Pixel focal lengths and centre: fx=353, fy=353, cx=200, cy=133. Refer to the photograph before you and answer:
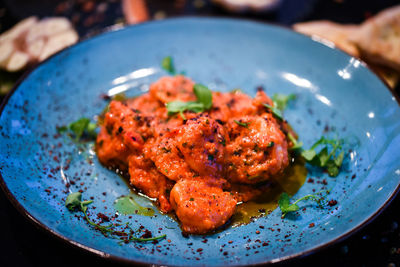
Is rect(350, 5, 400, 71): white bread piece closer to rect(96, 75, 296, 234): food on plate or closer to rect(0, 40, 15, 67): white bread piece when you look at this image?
rect(96, 75, 296, 234): food on plate

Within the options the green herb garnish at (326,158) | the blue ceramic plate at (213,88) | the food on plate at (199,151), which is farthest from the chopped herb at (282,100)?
the green herb garnish at (326,158)

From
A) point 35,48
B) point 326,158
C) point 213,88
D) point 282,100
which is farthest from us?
point 35,48

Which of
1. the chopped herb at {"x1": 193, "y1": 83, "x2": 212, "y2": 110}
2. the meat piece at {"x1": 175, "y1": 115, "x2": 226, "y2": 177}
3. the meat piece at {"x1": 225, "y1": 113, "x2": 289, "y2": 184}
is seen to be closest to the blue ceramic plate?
the meat piece at {"x1": 225, "y1": 113, "x2": 289, "y2": 184}

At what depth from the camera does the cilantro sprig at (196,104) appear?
3.51 m

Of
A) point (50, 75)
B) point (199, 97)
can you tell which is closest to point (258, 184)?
→ point (199, 97)

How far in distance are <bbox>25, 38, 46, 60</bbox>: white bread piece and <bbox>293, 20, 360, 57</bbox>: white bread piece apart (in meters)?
3.48

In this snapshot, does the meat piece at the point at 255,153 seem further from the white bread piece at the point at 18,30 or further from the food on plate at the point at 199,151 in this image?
the white bread piece at the point at 18,30

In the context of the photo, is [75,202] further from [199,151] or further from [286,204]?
[286,204]

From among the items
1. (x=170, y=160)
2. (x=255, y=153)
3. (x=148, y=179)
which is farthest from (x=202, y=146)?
(x=148, y=179)

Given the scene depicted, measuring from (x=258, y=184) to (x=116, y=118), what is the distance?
1523 millimetres

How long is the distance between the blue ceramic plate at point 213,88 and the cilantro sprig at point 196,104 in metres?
0.87

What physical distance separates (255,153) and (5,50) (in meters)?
3.59

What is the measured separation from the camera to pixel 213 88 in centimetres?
447

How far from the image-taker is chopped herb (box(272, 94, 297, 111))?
4.14m
